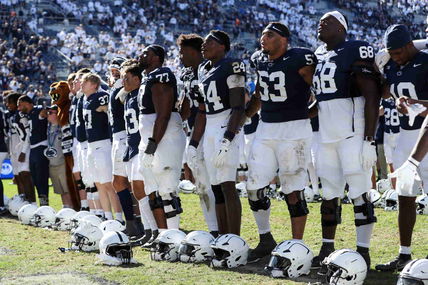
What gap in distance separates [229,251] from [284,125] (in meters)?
1.27

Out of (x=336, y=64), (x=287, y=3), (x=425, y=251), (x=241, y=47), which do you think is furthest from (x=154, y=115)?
(x=287, y=3)

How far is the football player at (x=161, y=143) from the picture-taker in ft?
25.8

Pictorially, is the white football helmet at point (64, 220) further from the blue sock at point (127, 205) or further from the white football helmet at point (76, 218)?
the blue sock at point (127, 205)

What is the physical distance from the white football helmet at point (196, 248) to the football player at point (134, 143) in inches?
56.7

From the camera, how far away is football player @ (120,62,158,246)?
27.9ft

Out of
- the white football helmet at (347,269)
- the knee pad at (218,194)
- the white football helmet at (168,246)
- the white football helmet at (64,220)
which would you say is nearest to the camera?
the white football helmet at (347,269)

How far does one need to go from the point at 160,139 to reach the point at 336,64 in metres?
2.25

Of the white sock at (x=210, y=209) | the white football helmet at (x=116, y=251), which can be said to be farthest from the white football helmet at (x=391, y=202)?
the white football helmet at (x=116, y=251)

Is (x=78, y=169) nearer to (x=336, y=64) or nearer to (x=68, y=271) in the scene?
(x=68, y=271)

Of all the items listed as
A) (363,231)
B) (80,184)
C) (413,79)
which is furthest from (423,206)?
(80,184)

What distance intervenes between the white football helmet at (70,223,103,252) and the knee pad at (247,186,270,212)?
202cm

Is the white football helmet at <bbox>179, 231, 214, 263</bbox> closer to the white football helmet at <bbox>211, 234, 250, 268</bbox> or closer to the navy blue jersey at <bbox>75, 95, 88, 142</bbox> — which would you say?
the white football helmet at <bbox>211, 234, 250, 268</bbox>

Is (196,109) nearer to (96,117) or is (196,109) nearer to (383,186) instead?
(96,117)

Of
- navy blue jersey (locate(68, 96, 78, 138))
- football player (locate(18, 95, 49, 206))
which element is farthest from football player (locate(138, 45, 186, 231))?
football player (locate(18, 95, 49, 206))
